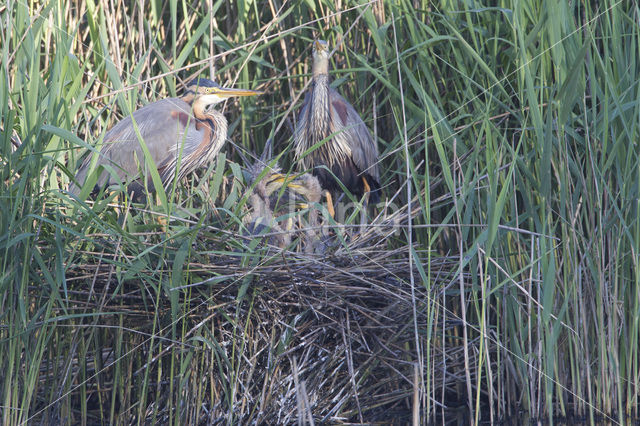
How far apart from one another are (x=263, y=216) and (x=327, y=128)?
2.24 feet

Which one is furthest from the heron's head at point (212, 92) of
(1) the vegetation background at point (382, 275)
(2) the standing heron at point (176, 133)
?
(1) the vegetation background at point (382, 275)

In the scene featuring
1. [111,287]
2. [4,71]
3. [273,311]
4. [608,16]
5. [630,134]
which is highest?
[4,71]

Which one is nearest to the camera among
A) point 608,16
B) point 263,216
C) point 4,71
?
point 4,71

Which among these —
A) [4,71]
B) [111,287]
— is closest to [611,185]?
[111,287]

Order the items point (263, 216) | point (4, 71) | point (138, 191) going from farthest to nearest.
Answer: point (138, 191)
point (263, 216)
point (4, 71)

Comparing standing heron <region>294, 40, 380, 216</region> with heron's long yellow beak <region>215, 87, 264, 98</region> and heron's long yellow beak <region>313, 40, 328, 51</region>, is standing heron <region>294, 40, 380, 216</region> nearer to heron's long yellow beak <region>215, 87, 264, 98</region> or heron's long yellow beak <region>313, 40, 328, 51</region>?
heron's long yellow beak <region>313, 40, 328, 51</region>

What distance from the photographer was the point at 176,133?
3.15m

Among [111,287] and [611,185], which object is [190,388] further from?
[611,185]

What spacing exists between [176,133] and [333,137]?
2.61 feet

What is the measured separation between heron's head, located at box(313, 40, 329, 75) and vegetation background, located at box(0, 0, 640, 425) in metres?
0.49

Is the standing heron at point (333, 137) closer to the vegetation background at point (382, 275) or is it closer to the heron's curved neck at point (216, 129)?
the heron's curved neck at point (216, 129)

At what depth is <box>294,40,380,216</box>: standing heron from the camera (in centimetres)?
323

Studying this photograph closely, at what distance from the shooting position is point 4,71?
2119 mm

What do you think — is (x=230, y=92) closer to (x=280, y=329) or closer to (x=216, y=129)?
(x=216, y=129)
